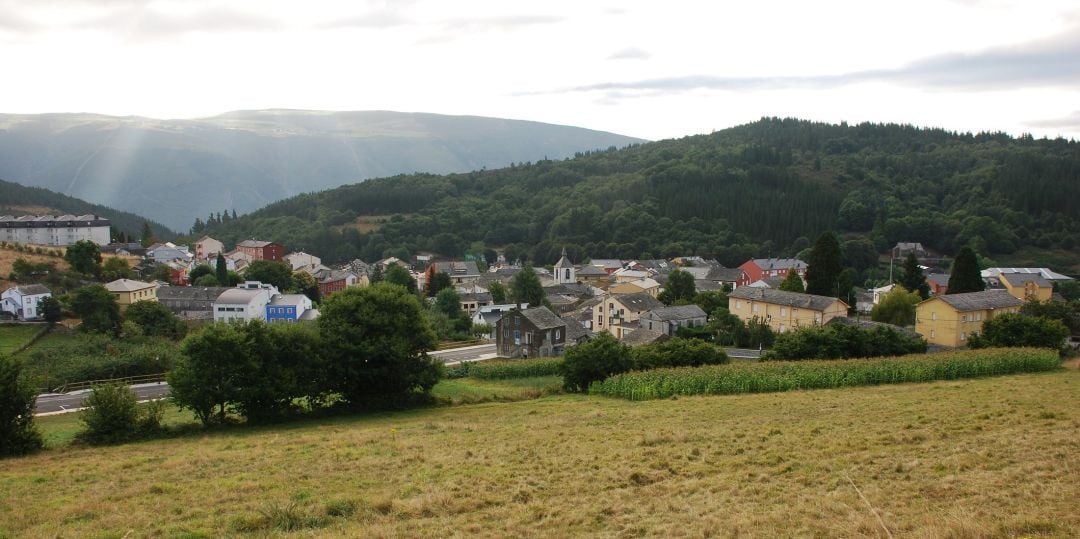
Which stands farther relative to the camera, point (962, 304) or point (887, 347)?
point (962, 304)

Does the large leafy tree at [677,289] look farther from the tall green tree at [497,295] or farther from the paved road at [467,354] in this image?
the paved road at [467,354]

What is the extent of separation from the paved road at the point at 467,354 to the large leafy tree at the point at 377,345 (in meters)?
18.6

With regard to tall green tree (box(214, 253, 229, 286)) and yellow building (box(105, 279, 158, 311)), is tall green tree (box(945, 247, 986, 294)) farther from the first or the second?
tall green tree (box(214, 253, 229, 286))

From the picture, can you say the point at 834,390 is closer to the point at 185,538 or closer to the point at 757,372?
the point at 757,372

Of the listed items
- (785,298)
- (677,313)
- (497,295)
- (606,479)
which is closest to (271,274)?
(497,295)

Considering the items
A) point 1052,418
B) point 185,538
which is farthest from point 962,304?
point 185,538

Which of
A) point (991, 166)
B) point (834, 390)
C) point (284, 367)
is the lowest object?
point (834, 390)

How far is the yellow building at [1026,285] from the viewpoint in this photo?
6338 centimetres

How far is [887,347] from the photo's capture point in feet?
129

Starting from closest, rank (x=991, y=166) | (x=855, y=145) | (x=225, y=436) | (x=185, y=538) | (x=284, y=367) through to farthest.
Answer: (x=185, y=538)
(x=225, y=436)
(x=284, y=367)
(x=991, y=166)
(x=855, y=145)

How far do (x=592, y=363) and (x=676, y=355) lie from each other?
5.01 meters

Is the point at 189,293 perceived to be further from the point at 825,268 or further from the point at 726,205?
the point at 726,205

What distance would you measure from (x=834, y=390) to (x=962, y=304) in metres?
21.4

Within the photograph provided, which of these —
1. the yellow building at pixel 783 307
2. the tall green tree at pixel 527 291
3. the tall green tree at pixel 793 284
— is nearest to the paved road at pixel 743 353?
the yellow building at pixel 783 307
